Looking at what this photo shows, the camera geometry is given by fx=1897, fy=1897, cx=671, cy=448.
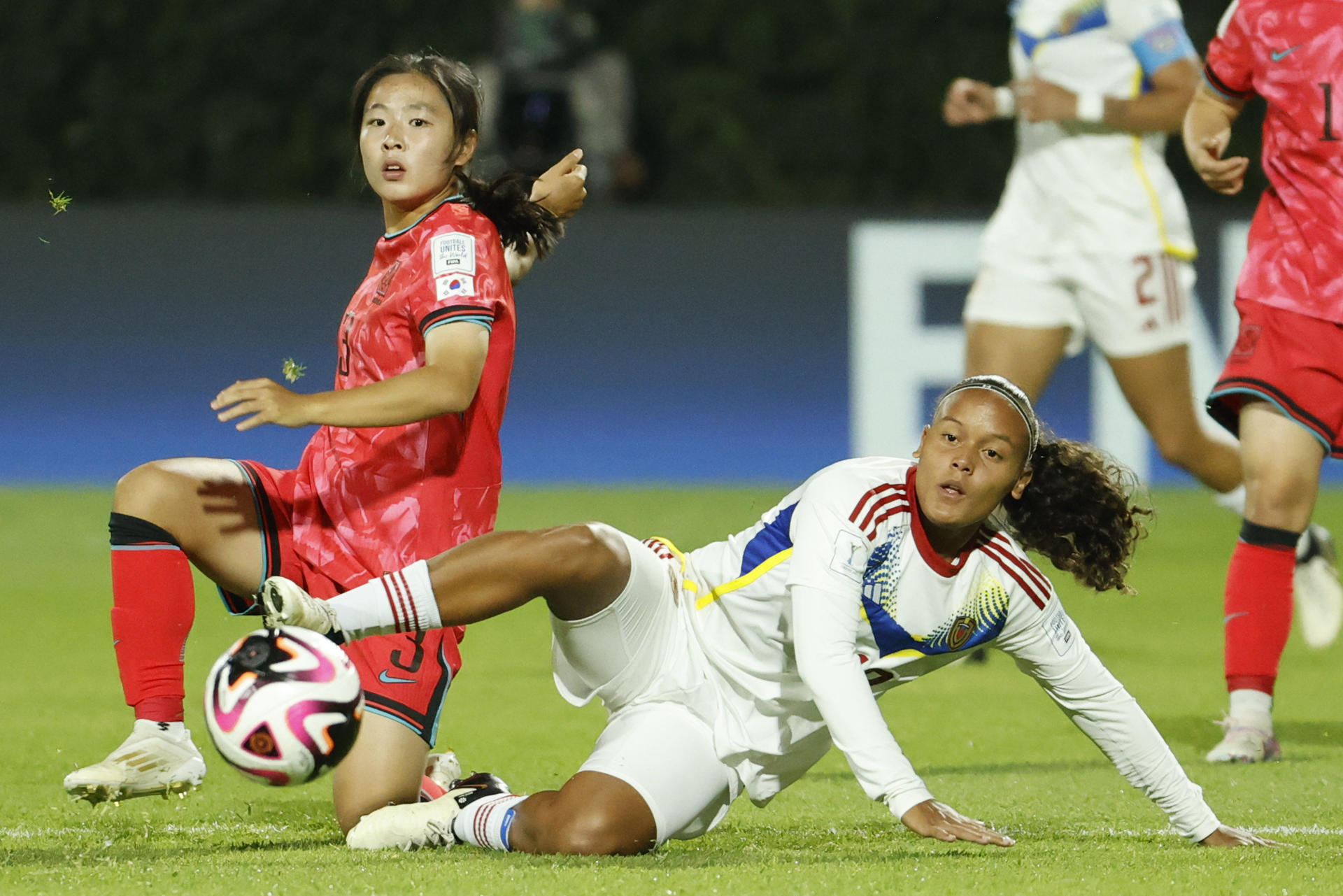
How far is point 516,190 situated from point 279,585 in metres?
1.18

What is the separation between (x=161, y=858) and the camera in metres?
3.34

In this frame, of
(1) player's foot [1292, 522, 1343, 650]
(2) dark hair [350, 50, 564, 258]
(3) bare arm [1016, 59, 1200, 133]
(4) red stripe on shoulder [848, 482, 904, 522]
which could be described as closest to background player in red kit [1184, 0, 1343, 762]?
(1) player's foot [1292, 522, 1343, 650]

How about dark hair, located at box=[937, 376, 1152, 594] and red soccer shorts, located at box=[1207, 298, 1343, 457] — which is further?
red soccer shorts, located at box=[1207, 298, 1343, 457]

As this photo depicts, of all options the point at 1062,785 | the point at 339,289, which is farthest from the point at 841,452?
the point at 1062,785

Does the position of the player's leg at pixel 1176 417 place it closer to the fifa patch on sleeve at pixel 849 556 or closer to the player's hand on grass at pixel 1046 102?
the player's hand on grass at pixel 1046 102

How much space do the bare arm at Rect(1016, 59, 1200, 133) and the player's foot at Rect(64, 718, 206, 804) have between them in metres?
3.51

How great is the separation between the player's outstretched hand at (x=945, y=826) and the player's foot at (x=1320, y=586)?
292cm

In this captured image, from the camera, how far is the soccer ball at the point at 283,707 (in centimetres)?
308

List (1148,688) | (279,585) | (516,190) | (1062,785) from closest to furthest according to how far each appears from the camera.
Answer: (279,585) → (516,190) → (1062,785) → (1148,688)

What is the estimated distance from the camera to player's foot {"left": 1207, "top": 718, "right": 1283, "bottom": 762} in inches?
178

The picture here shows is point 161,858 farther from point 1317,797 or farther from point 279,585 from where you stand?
point 1317,797

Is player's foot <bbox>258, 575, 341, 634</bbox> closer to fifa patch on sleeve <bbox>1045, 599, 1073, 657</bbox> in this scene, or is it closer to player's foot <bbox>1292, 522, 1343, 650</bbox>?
fifa patch on sleeve <bbox>1045, 599, 1073, 657</bbox>

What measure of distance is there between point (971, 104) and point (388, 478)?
282cm

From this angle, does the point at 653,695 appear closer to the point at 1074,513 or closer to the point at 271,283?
the point at 1074,513
